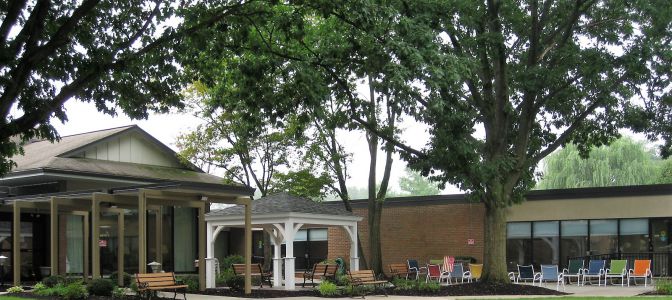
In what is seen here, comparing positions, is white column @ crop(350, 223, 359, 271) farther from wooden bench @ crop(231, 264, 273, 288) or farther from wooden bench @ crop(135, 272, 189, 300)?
wooden bench @ crop(135, 272, 189, 300)

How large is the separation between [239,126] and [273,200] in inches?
304

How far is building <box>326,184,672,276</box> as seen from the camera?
96.6ft

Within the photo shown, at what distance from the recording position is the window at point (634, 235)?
97.2 feet

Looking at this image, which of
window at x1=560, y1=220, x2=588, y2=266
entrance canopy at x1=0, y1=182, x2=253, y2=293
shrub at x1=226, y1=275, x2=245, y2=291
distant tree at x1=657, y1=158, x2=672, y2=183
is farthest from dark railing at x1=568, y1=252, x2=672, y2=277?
distant tree at x1=657, y1=158, x2=672, y2=183

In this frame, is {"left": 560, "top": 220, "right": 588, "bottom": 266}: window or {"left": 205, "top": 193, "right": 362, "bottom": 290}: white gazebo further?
{"left": 560, "top": 220, "right": 588, "bottom": 266}: window

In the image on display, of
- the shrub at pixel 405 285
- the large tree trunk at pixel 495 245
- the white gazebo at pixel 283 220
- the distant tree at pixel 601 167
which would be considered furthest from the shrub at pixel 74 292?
the distant tree at pixel 601 167

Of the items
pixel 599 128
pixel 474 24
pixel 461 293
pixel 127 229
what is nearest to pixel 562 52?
pixel 474 24

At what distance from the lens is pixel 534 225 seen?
32.3 metres

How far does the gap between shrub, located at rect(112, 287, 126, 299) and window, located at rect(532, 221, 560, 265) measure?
17381 millimetres

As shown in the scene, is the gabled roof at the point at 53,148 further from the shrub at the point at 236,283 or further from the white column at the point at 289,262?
the white column at the point at 289,262

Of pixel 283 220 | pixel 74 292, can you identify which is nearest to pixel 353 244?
pixel 283 220

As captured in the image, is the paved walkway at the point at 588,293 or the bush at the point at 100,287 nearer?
the bush at the point at 100,287

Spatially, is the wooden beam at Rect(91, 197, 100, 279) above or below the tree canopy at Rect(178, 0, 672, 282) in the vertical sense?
below

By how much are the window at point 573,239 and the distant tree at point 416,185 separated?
93825mm
